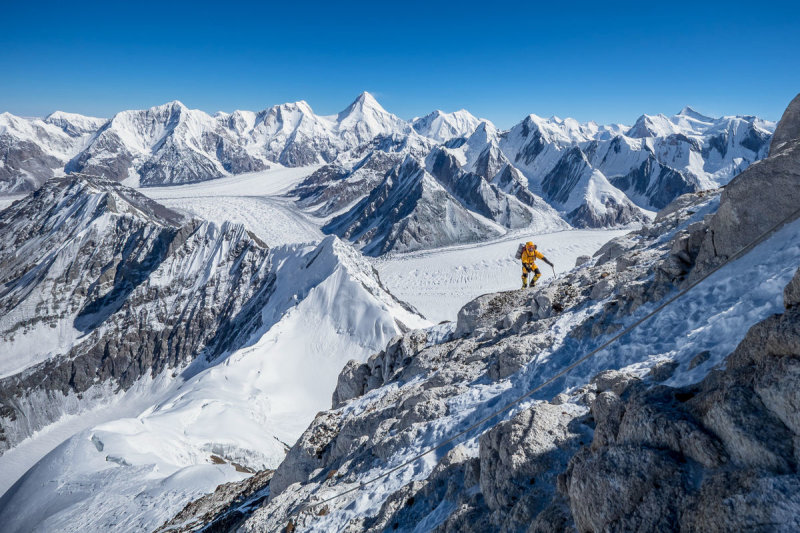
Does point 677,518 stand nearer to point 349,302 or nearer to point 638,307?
point 638,307

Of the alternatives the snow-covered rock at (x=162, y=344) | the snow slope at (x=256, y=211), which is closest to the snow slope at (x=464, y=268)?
the snow-covered rock at (x=162, y=344)

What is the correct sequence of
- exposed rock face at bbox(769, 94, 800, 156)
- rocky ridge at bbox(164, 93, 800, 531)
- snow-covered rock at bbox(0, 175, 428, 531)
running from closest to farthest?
rocky ridge at bbox(164, 93, 800, 531) < exposed rock face at bbox(769, 94, 800, 156) < snow-covered rock at bbox(0, 175, 428, 531)

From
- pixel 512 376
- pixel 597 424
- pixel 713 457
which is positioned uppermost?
pixel 713 457

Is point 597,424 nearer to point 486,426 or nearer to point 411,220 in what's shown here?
point 486,426

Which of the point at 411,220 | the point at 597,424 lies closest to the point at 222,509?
the point at 597,424

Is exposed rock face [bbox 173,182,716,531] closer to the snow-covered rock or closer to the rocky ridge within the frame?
the rocky ridge

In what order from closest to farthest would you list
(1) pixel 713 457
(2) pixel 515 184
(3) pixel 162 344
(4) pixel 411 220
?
(1) pixel 713 457 < (3) pixel 162 344 < (4) pixel 411 220 < (2) pixel 515 184

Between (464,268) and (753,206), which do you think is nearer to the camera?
(753,206)

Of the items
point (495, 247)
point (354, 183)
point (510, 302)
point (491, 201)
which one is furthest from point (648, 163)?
point (510, 302)

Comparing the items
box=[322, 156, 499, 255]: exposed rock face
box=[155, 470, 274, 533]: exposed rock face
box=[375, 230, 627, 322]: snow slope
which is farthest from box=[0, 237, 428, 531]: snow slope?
box=[322, 156, 499, 255]: exposed rock face

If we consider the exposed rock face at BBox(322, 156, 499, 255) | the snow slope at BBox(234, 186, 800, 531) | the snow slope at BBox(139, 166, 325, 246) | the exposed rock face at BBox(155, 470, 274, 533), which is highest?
the snow slope at BBox(139, 166, 325, 246)
